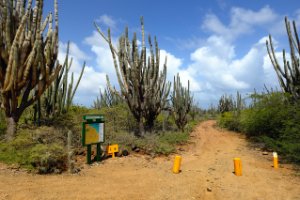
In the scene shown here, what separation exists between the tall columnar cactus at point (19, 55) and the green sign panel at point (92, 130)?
1829 mm

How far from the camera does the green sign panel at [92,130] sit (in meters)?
6.28

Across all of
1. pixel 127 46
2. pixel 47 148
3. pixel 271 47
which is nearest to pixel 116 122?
pixel 127 46

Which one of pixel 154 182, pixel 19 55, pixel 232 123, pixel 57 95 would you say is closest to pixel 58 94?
pixel 57 95

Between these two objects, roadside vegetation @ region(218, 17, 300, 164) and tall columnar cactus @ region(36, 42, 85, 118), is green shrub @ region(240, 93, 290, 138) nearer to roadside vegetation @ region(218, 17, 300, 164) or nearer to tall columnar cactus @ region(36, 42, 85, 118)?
roadside vegetation @ region(218, 17, 300, 164)

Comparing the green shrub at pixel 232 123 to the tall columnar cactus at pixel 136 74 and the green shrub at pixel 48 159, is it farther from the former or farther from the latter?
the green shrub at pixel 48 159

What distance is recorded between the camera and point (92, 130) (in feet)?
21.5

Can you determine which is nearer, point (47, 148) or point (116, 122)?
point (47, 148)

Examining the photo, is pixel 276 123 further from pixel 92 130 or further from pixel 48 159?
pixel 48 159

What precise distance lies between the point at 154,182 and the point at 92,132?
237 centimetres

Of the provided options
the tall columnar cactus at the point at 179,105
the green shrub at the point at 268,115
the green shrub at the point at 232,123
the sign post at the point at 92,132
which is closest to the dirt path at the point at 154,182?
the sign post at the point at 92,132

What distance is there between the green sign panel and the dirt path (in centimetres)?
65

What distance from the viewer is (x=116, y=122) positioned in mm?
11062

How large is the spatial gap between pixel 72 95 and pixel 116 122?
7.23ft

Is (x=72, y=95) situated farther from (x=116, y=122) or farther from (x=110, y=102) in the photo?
(x=110, y=102)
